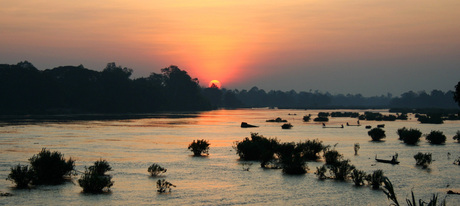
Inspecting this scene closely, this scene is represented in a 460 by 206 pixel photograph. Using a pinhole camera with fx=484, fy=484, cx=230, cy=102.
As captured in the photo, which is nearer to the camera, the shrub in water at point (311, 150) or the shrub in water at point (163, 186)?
the shrub in water at point (163, 186)

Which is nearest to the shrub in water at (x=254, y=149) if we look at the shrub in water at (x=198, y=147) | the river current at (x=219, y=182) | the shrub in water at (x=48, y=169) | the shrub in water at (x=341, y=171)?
the river current at (x=219, y=182)

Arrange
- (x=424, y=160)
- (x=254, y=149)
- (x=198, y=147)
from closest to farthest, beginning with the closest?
(x=424, y=160), (x=254, y=149), (x=198, y=147)

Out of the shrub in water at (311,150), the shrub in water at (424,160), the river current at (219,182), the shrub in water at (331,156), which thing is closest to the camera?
the river current at (219,182)

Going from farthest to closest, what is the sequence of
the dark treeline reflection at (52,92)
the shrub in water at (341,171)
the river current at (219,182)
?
the dark treeline reflection at (52,92)
the shrub in water at (341,171)
the river current at (219,182)

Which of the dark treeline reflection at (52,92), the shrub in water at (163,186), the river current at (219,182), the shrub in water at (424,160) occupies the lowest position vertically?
the river current at (219,182)

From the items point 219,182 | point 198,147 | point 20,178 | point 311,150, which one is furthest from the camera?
point 198,147

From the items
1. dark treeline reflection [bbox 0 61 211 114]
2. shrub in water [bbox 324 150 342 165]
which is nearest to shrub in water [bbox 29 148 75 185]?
shrub in water [bbox 324 150 342 165]

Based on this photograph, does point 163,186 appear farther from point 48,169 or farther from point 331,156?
point 331,156

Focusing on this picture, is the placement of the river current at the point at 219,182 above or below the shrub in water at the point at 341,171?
below

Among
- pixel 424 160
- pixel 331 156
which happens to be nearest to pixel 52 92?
pixel 331 156

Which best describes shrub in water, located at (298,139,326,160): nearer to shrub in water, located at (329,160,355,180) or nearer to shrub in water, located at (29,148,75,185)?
shrub in water, located at (329,160,355,180)

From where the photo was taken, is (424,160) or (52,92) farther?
(52,92)

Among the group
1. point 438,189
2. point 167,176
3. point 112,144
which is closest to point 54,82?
point 112,144

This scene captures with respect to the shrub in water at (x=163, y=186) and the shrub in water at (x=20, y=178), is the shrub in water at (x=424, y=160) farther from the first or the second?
the shrub in water at (x=20, y=178)
